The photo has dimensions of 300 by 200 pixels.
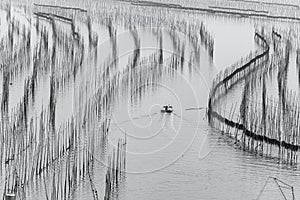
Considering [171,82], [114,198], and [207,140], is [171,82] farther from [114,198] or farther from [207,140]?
[114,198]

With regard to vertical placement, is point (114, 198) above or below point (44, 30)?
below

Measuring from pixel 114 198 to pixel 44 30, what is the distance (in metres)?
7.37

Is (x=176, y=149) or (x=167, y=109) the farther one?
(x=167, y=109)

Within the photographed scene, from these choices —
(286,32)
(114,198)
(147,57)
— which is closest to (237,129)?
(114,198)

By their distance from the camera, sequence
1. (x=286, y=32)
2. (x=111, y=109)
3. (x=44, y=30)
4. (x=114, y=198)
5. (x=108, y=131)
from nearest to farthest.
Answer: (x=114, y=198) < (x=108, y=131) < (x=111, y=109) < (x=44, y=30) < (x=286, y=32)

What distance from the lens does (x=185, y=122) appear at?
322 inches

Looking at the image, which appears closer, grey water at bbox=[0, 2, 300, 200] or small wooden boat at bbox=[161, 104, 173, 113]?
grey water at bbox=[0, 2, 300, 200]

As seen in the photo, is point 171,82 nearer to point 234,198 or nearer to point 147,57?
point 147,57

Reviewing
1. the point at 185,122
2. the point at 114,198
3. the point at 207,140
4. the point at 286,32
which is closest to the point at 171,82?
the point at 185,122

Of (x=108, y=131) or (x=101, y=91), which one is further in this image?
(x=101, y=91)

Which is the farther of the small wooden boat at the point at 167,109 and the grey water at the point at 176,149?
the small wooden boat at the point at 167,109

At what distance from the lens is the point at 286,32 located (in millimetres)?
15758

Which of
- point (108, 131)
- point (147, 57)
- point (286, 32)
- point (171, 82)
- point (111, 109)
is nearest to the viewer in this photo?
point (108, 131)

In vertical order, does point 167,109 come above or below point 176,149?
above
